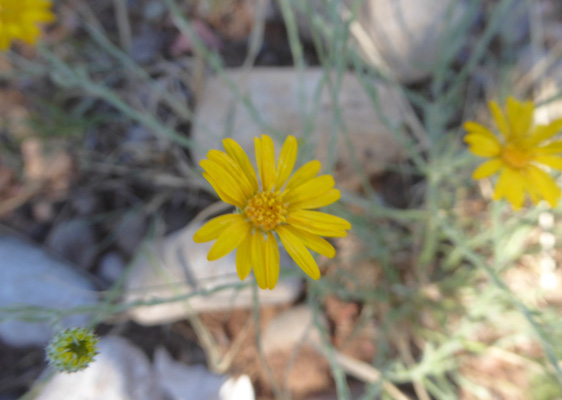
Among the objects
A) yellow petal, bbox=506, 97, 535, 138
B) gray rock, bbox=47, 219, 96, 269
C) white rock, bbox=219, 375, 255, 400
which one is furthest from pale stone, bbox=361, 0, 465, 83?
gray rock, bbox=47, 219, 96, 269

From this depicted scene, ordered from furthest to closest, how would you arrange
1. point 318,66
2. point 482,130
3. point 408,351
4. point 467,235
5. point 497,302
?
point 318,66, point 467,235, point 408,351, point 497,302, point 482,130

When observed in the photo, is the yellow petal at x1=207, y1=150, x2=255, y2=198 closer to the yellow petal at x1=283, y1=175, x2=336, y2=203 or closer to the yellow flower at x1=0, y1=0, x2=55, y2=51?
the yellow petal at x1=283, y1=175, x2=336, y2=203

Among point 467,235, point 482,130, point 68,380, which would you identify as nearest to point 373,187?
point 467,235

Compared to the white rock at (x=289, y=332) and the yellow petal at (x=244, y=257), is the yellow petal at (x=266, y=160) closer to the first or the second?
the yellow petal at (x=244, y=257)

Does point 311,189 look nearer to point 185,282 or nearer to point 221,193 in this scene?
point 221,193

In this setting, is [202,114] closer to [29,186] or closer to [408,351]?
[29,186]

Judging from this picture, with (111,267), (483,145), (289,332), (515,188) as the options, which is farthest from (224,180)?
(111,267)
